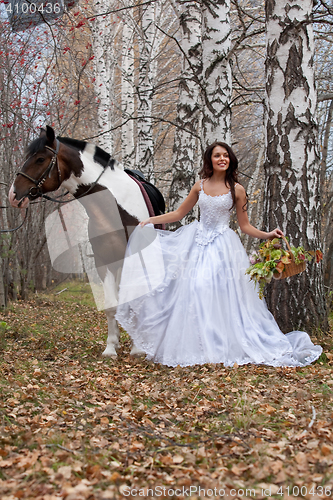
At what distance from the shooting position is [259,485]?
241 cm

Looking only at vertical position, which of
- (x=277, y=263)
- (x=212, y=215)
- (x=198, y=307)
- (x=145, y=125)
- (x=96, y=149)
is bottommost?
(x=198, y=307)

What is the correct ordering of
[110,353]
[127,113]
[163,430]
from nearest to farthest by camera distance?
[163,430]
[110,353]
[127,113]

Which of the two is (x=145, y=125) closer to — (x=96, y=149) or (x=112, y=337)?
(x=96, y=149)

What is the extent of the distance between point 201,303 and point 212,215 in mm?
1060

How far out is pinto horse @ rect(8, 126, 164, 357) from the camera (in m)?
5.28

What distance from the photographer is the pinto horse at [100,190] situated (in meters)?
5.28

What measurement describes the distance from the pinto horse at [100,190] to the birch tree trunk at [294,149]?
5.56 feet

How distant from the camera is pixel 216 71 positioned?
6125 millimetres

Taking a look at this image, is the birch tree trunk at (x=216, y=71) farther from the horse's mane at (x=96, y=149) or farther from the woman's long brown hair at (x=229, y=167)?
the horse's mane at (x=96, y=149)

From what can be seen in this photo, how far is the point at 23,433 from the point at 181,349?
6.70ft

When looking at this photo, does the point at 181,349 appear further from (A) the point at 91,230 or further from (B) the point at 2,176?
(B) the point at 2,176

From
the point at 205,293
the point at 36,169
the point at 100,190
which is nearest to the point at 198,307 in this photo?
the point at 205,293

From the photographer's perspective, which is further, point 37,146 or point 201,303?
point 37,146

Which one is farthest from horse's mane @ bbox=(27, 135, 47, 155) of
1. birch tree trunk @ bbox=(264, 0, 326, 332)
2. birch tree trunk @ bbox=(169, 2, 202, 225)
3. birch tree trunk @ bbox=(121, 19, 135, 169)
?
birch tree trunk @ bbox=(121, 19, 135, 169)
